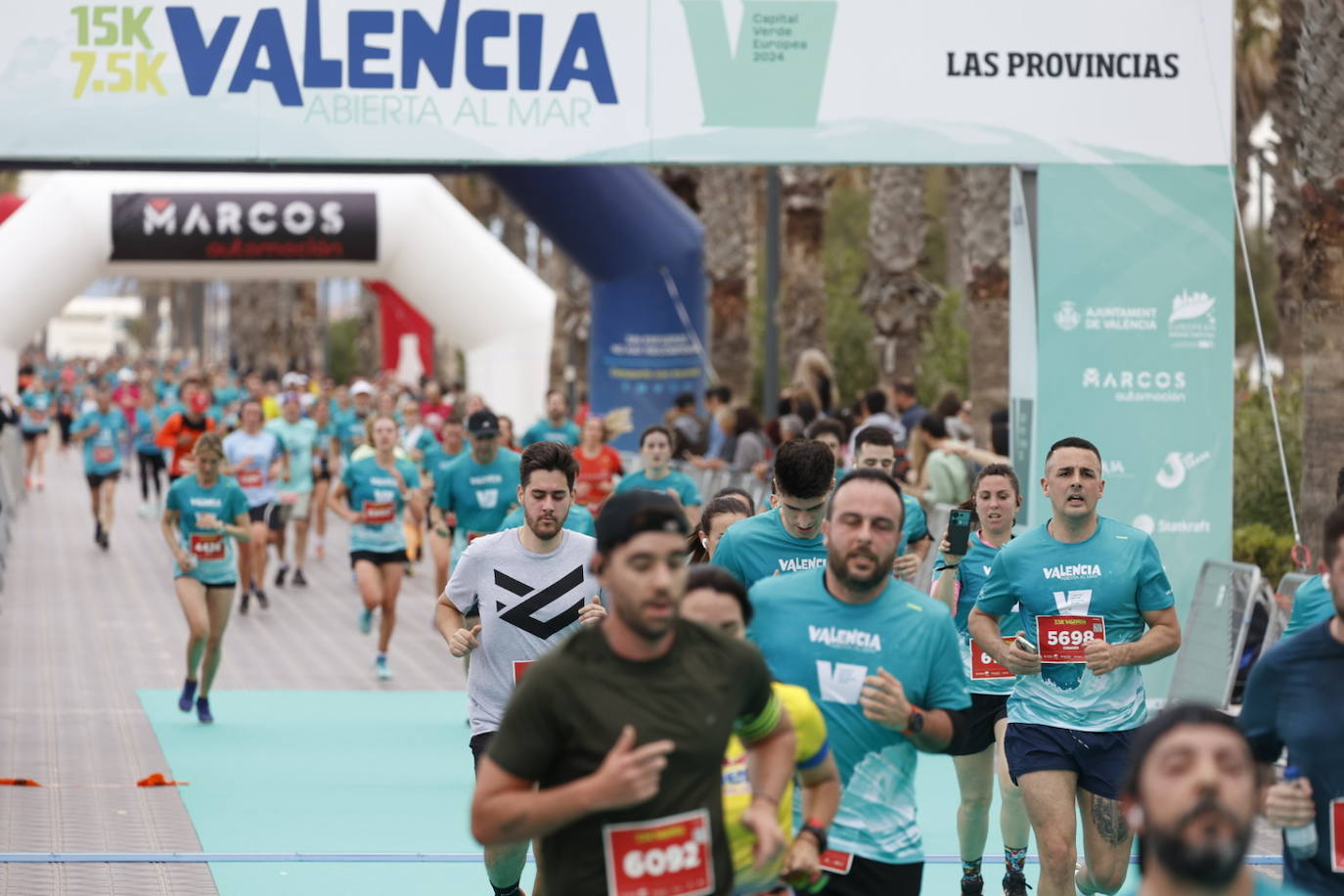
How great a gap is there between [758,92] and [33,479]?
25848mm

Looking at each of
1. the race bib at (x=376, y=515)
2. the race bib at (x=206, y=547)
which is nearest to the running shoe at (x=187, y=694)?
the race bib at (x=206, y=547)

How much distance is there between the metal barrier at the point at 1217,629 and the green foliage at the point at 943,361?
1448cm

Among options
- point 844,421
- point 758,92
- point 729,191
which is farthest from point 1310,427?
point 729,191

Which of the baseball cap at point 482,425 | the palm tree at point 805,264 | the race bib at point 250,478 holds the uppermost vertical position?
the palm tree at point 805,264

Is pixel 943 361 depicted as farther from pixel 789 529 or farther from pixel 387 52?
pixel 789 529

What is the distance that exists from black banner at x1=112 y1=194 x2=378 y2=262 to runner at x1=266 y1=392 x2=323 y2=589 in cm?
367

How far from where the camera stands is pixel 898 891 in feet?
17.1

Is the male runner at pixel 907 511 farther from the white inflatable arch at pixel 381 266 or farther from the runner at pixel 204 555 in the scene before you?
the white inflatable arch at pixel 381 266

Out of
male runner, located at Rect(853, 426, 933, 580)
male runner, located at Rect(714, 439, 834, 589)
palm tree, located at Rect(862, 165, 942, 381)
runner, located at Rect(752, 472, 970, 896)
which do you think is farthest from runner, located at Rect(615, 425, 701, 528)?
palm tree, located at Rect(862, 165, 942, 381)

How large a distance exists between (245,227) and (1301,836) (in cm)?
1974

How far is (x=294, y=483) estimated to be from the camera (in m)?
19.9

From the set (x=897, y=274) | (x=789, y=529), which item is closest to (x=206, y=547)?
(x=789, y=529)

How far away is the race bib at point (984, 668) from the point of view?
A: 8.18 m

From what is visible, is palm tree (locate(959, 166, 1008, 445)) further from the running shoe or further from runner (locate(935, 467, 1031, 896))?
runner (locate(935, 467, 1031, 896))
